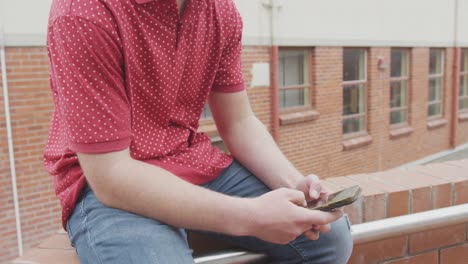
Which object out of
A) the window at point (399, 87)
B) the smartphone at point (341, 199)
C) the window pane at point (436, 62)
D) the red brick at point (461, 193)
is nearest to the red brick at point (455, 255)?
the red brick at point (461, 193)

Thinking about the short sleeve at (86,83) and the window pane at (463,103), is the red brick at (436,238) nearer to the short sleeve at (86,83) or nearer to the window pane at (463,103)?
the short sleeve at (86,83)

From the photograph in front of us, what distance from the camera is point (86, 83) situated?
3.71 feet

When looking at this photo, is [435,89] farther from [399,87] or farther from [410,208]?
[410,208]

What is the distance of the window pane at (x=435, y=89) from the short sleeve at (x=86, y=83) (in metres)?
12.9

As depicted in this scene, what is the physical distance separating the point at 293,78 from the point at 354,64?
76.8 inches

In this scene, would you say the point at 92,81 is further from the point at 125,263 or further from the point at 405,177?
the point at 405,177

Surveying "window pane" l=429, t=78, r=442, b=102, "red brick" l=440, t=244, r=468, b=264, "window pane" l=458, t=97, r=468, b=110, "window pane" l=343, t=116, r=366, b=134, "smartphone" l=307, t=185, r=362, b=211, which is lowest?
"window pane" l=458, t=97, r=468, b=110

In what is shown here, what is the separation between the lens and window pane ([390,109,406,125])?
37.9 feet

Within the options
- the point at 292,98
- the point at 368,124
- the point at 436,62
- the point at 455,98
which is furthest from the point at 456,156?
the point at 292,98

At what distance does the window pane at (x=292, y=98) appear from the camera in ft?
28.6

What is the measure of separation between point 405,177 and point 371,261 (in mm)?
399

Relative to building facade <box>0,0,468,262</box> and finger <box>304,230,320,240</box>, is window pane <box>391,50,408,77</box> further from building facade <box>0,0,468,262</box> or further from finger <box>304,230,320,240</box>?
finger <box>304,230,320,240</box>

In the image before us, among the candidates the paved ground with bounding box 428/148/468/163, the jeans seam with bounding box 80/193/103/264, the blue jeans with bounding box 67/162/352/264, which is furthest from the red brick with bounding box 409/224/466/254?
the paved ground with bounding box 428/148/468/163

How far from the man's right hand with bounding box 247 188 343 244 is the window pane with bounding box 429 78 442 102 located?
41.7 ft
